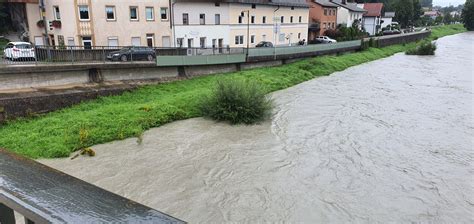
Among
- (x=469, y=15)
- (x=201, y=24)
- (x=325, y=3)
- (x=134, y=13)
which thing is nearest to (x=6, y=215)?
(x=134, y=13)

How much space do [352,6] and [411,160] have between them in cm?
5842

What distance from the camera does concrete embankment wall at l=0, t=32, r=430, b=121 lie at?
16281mm

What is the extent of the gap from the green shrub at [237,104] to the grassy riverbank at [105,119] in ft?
4.20

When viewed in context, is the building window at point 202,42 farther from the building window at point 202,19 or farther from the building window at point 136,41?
the building window at point 136,41

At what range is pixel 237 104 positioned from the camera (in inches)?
708

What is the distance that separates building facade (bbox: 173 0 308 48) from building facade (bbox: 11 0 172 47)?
1.49 metres

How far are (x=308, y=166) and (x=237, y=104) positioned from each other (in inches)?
256

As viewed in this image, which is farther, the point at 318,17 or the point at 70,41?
the point at 318,17

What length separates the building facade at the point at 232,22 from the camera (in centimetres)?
3297

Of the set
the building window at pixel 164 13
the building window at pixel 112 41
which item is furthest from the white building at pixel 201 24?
the building window at pixel 112 41

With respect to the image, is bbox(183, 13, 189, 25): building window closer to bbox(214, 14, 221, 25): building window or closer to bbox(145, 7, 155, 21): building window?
bbox(145, 7, 155, 21): building window

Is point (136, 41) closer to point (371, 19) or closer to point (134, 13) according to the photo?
point (134, 13)

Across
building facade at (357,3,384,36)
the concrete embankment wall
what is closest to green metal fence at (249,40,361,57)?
the concrete embankment wall

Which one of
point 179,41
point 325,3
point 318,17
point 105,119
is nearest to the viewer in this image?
point 105,119
